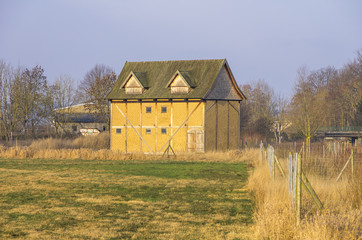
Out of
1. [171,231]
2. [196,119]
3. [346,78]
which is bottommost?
[171,231]

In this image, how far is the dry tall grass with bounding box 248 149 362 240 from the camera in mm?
8734

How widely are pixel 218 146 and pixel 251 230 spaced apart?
30763mm

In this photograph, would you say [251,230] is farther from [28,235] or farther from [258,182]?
[258,182]

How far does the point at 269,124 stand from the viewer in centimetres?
7269

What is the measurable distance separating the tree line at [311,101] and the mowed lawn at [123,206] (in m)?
33.1

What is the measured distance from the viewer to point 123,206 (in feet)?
48.8

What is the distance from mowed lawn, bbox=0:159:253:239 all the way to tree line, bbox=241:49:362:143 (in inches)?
1304

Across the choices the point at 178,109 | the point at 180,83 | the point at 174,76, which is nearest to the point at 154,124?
the point at 178,109

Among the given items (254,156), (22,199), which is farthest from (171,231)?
(254,156)

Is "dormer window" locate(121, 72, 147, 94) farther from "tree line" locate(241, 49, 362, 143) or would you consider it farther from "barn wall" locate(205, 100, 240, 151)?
"tree line" locate(241, 49, 362, 143)

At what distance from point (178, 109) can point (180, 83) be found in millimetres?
2386

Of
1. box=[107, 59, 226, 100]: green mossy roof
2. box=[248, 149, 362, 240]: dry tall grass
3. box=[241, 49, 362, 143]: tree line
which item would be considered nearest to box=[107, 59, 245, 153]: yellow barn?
box=[107, 59, 226, 100]: green mossy roof

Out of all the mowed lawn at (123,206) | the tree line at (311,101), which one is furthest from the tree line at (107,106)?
the mowed lawn at (123,206)

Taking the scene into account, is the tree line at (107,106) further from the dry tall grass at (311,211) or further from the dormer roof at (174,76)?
the dry tall grass at (311,211)
